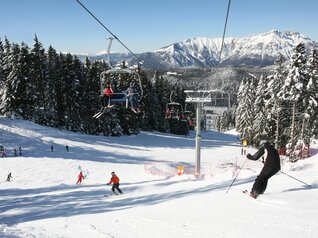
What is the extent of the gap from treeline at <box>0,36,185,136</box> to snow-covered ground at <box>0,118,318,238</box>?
1622 cm

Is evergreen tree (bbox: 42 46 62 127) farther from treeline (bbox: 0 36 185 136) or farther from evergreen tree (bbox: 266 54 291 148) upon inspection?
evergreen tree (bbox: 266 54 291 148)

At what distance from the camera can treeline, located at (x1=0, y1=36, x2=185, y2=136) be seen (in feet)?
184

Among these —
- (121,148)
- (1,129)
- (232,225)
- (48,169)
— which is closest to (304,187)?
(232,225)

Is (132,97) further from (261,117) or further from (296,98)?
(261,117)

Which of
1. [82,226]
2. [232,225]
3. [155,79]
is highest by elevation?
[155,79]

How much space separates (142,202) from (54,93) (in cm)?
4843

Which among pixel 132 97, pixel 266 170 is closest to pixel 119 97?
pixel 132 97

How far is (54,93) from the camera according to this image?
59219 millimetres

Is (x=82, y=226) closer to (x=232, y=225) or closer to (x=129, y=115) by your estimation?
(x=232, y=225)

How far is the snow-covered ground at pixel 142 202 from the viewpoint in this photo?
9117 millimetres

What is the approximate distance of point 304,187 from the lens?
12953 mm

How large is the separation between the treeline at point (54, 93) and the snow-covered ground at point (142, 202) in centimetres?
1622

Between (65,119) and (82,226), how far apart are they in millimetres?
51863

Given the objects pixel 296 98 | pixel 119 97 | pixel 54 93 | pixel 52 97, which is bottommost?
pixel 119 97
